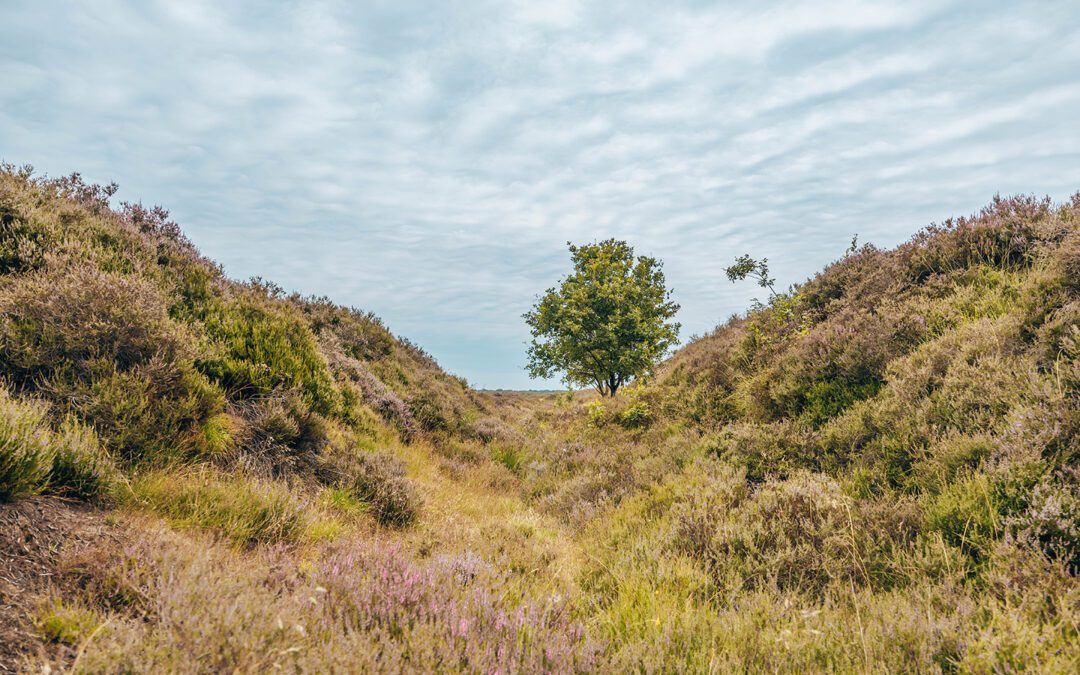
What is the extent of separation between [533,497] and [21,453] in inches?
273

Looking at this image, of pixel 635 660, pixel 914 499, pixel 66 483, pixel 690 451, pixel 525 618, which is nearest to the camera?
pixel 635 660

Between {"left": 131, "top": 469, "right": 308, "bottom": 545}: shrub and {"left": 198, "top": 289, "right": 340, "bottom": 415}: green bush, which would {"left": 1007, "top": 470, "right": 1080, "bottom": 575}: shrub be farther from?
{"left": 198, "top": 289, "right": 340, "bottom": 415}: green bush

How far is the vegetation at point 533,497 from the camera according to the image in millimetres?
2727

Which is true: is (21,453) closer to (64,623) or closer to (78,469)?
(78,469)

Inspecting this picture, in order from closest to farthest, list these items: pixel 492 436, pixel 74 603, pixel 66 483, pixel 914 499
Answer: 1. pixel 74 603
2. pixel 66 483
3. pixel 914 499
4. pixel 492 436

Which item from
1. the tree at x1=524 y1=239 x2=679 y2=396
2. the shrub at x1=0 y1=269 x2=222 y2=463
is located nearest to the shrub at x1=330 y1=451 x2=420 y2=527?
the shrub at x1=0 y1=269 x2=222 y2=463

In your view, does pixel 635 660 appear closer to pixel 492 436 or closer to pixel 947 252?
pixel 947 252

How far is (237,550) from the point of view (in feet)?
12.3

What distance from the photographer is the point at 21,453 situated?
3236 mm

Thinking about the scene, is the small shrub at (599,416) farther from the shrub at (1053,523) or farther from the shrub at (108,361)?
the shrub at (1053,523)

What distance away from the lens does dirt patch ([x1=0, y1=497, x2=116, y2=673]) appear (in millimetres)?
2314

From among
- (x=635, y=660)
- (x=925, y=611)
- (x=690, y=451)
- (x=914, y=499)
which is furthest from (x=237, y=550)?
(x=690, y=451)

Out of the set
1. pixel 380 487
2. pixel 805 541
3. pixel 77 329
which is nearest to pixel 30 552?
pixel 77 329

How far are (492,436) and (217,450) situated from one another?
26.8 feet
